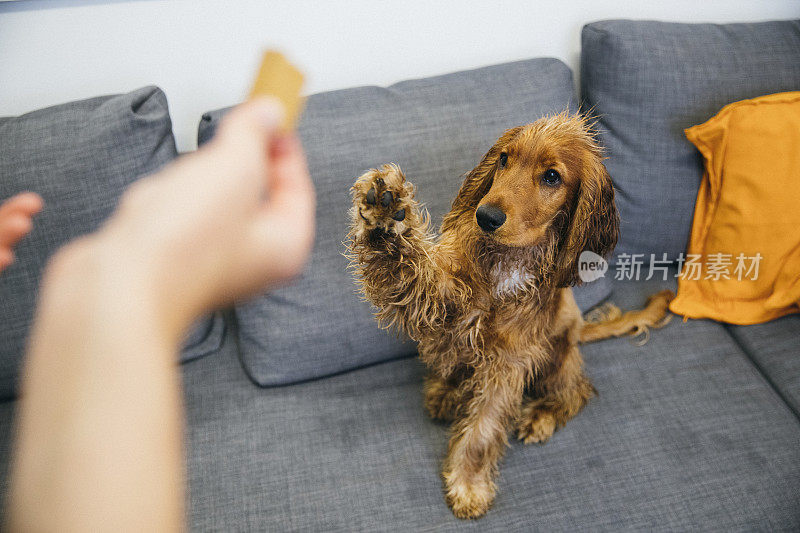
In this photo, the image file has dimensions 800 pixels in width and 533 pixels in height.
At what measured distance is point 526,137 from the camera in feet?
3.32

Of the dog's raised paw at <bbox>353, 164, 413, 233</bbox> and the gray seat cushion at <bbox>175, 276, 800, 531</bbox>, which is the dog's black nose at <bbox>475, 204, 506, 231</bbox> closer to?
the dog's raised paw at <bbox>353, 164, 413, 233</bbox>

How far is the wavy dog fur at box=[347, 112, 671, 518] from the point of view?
37.9 inches

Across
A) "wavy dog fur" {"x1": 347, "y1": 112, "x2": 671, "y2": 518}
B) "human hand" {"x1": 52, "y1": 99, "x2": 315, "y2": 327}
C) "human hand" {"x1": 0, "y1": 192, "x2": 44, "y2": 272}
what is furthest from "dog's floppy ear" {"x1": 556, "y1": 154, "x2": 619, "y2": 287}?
"human hand" {"x1": 0, "y1": 192, "x2": 44, "y2": 272}

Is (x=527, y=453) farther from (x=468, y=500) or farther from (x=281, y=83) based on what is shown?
(x=281, y=83)

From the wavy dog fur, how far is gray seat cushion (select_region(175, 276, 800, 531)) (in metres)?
0.07

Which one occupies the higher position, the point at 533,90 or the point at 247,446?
the point at 533,90

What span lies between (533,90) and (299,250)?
1236 millimetres

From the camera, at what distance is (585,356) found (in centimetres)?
150

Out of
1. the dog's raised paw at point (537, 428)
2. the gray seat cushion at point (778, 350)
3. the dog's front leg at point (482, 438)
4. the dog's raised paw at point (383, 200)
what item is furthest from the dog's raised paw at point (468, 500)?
the gray seat cushion at point (778, 350)

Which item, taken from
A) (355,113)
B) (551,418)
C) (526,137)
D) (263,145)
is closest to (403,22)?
(355,113)

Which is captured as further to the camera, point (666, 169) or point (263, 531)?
point (666, 169)

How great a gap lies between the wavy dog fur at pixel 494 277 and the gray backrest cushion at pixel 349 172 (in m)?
0.18

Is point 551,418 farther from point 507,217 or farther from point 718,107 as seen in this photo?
point 718,107

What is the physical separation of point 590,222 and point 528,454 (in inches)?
23.2
